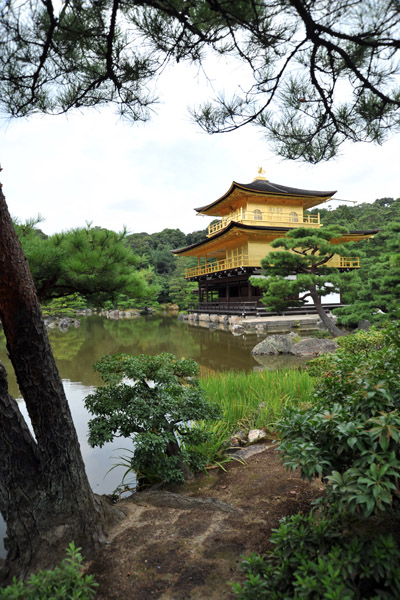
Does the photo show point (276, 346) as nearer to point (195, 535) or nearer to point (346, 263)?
point (195, 535)

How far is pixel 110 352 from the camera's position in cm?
936

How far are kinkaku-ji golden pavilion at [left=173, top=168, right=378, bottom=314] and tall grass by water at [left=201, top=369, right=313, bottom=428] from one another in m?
10.5

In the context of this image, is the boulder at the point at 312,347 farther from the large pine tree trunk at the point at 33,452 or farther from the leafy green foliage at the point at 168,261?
the leafy green foliage at the point at 168,261

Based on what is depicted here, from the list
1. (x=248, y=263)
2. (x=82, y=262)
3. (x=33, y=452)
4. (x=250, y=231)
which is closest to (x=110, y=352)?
(x=82, y=262)

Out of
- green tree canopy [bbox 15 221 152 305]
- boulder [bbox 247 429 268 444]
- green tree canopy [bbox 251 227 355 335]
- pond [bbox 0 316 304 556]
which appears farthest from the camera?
green tree canopy [bbox 251 227 355 335]

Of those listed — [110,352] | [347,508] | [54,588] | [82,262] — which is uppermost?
[82,262]

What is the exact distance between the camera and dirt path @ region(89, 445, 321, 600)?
55.6 inches

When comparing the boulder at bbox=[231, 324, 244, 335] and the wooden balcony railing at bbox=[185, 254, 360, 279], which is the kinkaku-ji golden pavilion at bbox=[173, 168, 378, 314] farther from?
the boulder at bbox=[231, 324, 244, 335]

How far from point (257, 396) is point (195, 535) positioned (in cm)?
222

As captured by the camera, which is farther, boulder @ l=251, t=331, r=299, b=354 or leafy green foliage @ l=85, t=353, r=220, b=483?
boulder @ l=251, t=331, r=299, b=354

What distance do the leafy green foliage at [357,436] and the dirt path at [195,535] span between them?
57 cm

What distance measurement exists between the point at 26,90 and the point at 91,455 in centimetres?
301

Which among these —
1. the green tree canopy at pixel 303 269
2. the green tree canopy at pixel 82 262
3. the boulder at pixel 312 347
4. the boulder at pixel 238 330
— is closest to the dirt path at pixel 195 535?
the green tree canopy at pixel 82 262

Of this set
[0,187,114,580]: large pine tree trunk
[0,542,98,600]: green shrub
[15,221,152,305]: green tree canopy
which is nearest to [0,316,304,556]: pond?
[0,187,114,580]: large pine tree trunk
